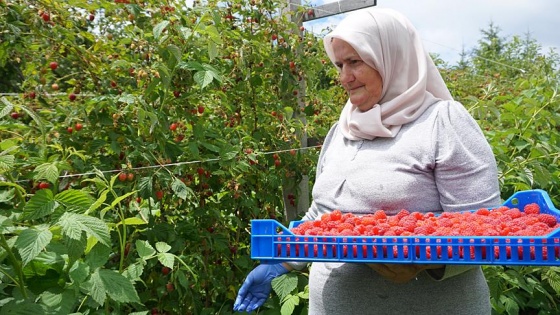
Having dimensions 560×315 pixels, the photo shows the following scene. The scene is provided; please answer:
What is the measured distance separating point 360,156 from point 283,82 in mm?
1515

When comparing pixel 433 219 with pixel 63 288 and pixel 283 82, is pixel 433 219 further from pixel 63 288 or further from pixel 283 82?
pixel 283 82

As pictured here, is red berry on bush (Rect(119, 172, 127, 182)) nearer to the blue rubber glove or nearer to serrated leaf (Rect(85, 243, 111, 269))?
serrated leaf (Rect(85, 243, 111, 269))

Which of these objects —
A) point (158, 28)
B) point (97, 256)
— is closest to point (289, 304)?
point (97, 256)

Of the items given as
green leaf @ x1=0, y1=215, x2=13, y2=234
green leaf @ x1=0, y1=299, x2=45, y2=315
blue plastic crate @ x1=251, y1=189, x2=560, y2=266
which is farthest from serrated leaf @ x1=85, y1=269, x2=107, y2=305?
blue plastic crate @ x1=251, y1=189, x2=560, y2=266

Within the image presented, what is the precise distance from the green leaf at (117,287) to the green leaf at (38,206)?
0.70ft

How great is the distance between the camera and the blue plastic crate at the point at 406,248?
4.38ft

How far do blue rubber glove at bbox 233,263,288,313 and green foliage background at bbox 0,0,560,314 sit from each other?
32 centimetres

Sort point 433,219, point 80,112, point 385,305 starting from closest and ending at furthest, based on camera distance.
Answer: point 433,219 < point 385,305 < point 80,112

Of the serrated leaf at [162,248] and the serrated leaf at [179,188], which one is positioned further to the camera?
the serrated leaf at [179,188]

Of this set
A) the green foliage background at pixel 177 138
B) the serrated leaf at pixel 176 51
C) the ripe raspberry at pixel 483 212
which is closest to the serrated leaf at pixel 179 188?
the green foliage background at pixel 177 138

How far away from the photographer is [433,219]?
151cm

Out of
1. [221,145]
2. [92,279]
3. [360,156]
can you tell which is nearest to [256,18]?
[221,145]

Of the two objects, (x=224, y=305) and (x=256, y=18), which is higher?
(x=256, y=18)

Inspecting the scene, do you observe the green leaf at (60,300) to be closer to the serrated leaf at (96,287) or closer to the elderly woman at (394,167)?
the serrated leaf at (96,287)
